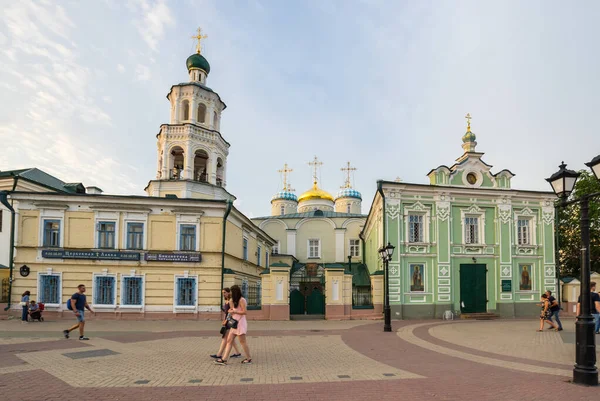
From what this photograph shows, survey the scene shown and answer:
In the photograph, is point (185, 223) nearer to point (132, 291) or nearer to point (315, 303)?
point (132, 291)

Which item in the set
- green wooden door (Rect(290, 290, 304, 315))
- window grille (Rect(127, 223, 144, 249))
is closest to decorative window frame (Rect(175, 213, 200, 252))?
window grille (Rect(127, 223, 144, 249))

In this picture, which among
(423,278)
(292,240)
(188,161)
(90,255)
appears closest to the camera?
(90,255)

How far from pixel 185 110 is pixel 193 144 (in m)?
2.99

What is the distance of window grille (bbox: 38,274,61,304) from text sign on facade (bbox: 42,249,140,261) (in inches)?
40.3

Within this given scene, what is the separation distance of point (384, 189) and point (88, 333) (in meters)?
15.7

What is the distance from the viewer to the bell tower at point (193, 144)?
29281 mm

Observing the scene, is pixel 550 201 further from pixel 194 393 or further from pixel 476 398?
pixel 194 393

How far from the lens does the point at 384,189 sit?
24234mm

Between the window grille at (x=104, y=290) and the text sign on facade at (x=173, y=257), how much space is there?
2.14 meters

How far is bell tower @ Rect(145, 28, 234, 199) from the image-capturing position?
2928 cm

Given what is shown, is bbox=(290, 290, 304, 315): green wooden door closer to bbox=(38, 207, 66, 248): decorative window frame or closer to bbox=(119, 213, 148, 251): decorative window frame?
bbox=(119, 213, 148, 251): decorative window frame

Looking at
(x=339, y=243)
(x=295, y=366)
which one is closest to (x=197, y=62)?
(x=339, y=243)

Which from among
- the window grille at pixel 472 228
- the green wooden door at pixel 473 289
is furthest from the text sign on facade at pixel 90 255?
the window grille at pixel 472 228

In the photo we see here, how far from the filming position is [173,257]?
22.2m
